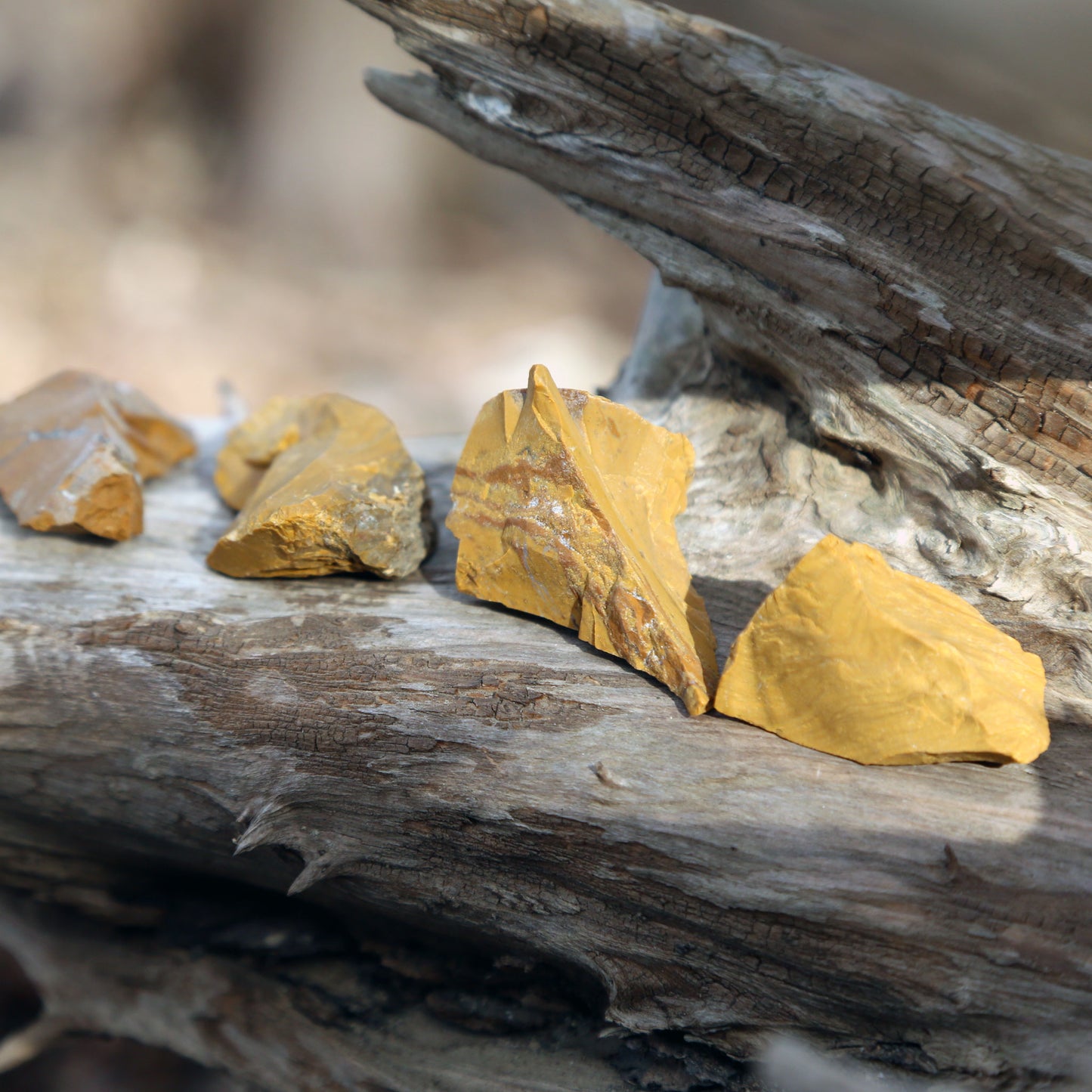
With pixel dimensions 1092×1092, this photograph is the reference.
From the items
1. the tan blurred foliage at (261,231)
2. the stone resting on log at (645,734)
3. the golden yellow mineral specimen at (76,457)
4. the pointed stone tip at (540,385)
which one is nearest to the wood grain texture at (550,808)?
the stone resting on log at (645,734)

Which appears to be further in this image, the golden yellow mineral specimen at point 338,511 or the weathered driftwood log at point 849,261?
the golden yellow mineral specimen at point 338,511

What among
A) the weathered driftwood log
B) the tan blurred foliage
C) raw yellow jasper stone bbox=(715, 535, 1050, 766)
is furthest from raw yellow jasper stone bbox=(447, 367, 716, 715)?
the tan blurred foliage

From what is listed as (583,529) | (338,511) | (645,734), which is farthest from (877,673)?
(338,511)

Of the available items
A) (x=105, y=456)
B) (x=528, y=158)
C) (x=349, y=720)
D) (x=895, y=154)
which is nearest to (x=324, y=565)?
(x=349, y=720)

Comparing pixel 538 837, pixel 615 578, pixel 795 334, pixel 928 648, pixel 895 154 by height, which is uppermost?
pixel 895 154

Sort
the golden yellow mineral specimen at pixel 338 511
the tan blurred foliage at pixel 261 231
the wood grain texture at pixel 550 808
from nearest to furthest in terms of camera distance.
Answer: the wood grain texture at pixel 550 808, the golden yellow mineral specimen at pixel 338 511, the tan blurred foliage at pixel 261 231

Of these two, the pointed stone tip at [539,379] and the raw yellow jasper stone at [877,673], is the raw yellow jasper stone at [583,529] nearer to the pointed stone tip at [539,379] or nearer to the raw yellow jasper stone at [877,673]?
the pointed stone tip at [539,379]

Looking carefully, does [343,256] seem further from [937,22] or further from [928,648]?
[928,648]
